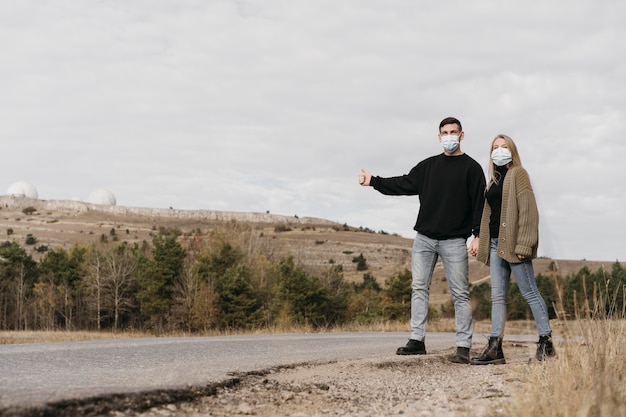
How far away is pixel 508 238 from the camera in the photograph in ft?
20.4

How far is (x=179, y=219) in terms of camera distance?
120062 mm

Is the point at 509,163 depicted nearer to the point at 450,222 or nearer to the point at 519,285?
the point at 450,222

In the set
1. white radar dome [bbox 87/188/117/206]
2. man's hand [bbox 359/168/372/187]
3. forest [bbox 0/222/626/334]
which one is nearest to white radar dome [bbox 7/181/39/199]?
white radar dome [bbox 87/188/117/206]

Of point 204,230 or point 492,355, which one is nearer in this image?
point 492,355

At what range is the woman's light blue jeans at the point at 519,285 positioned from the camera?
6.28m

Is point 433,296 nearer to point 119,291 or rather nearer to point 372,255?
point 372,255

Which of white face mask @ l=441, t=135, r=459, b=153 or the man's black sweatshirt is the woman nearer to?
the man's black sweatshirt

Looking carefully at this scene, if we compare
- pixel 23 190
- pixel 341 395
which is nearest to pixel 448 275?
pixel 341 395

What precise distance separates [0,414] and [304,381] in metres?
2.56

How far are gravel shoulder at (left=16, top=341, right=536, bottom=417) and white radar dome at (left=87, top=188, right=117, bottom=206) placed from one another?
121 meters

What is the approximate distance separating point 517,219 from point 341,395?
9.17 feet

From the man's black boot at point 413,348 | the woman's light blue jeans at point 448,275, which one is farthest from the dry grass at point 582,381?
the man's black boot at point 413,348

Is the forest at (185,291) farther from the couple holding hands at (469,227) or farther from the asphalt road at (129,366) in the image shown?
the couple holding hands at (469,227)

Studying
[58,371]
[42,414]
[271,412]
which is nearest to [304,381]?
[271,412]
